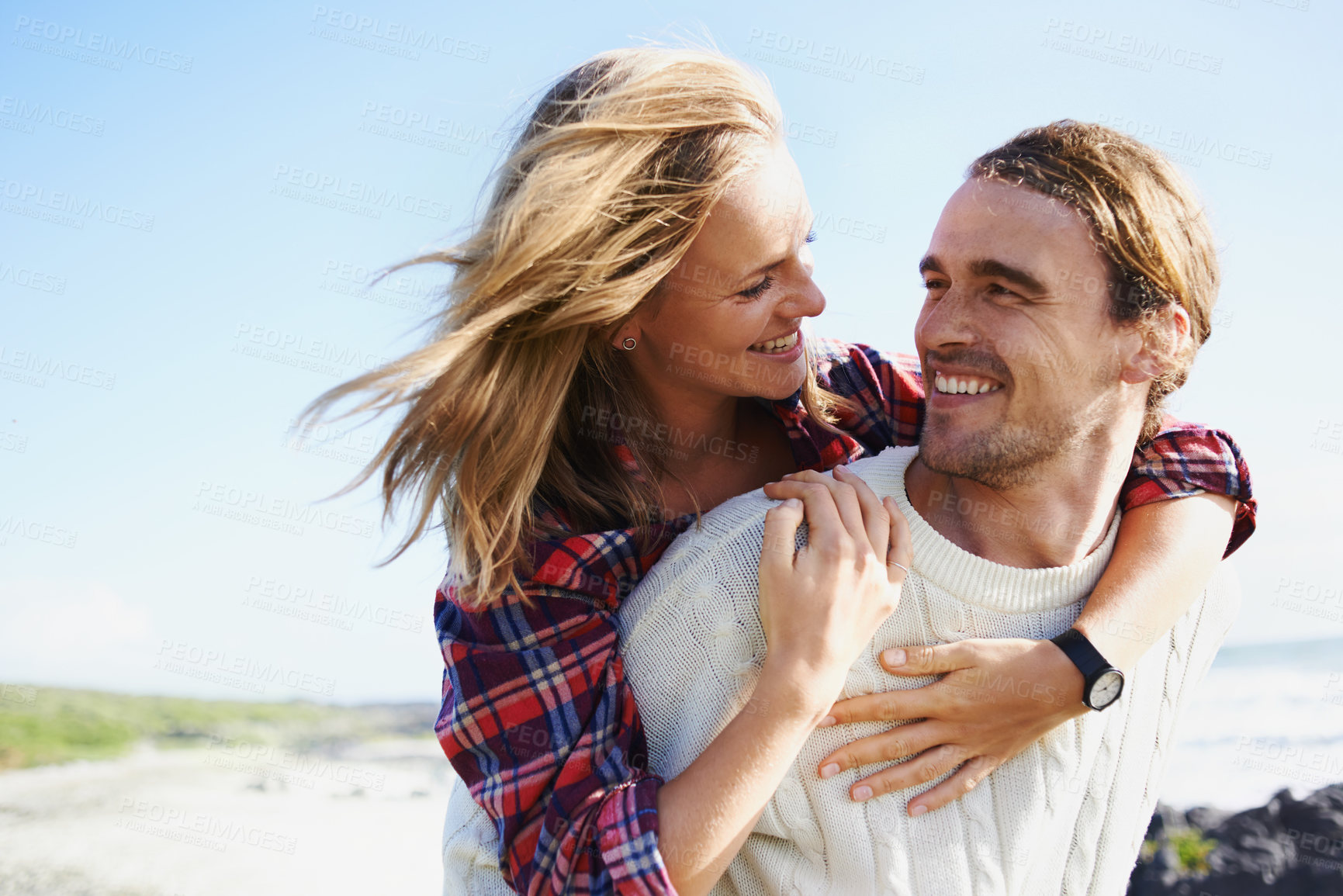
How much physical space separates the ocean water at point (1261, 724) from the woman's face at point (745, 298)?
9925 mm

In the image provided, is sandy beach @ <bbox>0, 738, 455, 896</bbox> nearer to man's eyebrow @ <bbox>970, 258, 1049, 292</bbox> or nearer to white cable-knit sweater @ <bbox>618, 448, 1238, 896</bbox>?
white cable-knit sweater @ <bbox>618, 448, 1238, 896</bbox>

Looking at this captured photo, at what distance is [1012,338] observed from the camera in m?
2.21

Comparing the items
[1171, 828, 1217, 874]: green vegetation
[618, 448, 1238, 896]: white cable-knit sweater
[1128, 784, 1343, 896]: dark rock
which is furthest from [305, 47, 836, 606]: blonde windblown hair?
[1171, 828, 1217, 874]: green vegetation

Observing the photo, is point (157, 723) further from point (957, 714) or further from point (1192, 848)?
point (957, 714)

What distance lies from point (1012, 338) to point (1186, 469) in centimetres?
74

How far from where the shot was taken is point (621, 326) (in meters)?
2.65

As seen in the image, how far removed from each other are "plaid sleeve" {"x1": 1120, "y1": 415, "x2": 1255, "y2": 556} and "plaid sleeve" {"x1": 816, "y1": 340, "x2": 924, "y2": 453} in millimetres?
639

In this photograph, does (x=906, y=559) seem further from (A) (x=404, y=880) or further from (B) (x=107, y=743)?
(B) (x=107, y=743)

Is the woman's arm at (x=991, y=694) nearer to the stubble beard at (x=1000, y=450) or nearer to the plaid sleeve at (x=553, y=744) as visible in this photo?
the stubble beard at (x=1000, y=450)

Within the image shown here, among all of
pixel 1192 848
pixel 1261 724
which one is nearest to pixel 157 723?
pixel 1192 848

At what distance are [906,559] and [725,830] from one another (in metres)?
0.71

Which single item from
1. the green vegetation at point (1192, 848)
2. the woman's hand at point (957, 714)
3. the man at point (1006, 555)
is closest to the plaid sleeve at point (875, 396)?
the man at point (1006, 555)

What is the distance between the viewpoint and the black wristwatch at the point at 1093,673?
2076 mm

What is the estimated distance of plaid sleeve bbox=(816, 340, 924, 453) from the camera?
2.92m
